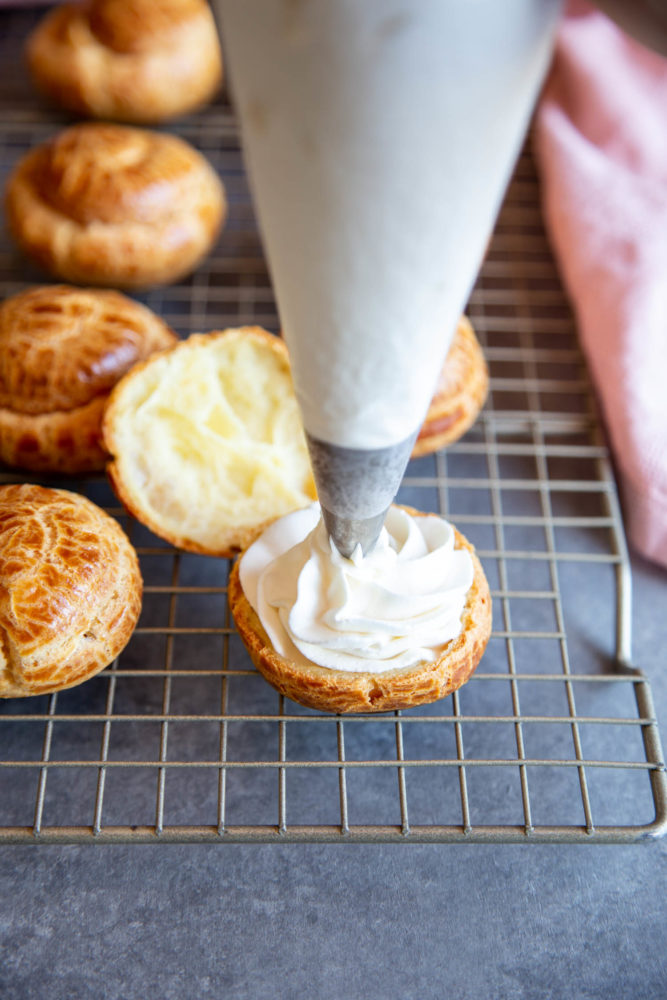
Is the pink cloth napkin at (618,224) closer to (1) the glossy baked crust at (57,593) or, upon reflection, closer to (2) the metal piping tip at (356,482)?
(2) the metal piping tip at (356,482)

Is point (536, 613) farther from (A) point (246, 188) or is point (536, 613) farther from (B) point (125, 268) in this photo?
(A) point (246, 188)

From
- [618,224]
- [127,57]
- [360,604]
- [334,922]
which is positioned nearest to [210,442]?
[360,604]

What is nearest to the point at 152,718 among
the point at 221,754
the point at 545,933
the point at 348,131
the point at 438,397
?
the point at 221,754

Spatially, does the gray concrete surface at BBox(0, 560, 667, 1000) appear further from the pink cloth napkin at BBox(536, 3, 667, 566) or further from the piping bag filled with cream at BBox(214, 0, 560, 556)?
the piping bag filled with cream at BBox(214, 0, 560, 556)

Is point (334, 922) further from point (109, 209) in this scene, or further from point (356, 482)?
point (109, 209)

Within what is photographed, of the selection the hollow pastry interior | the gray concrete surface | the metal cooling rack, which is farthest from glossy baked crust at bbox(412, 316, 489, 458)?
the gray concrete surface
